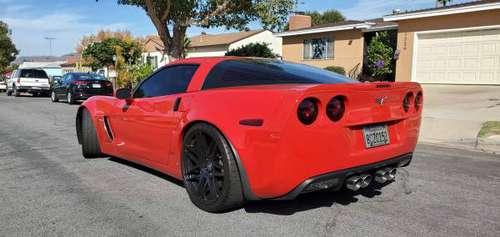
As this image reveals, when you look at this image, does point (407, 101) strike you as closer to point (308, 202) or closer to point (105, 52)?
point (308, 202)

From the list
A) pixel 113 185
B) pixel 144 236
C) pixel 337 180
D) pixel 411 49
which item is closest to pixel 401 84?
pixel 337 180

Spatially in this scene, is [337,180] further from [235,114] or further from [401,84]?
[401,84]

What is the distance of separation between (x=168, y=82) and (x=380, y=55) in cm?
1833

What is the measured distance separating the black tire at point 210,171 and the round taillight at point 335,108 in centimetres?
83

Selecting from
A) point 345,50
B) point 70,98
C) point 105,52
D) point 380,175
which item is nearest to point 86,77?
point 70,98

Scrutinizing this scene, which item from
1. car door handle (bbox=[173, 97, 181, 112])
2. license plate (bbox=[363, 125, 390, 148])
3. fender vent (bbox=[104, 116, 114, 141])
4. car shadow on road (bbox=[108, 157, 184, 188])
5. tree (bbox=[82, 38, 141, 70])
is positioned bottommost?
car shadow on road (bbox=[108, 157, 184, 188])

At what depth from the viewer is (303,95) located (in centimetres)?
335

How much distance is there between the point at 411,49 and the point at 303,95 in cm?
1756

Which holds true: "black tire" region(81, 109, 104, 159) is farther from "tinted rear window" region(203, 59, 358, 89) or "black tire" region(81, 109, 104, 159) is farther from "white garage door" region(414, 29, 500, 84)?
"white garage door" region(414, 29, 500, 84)

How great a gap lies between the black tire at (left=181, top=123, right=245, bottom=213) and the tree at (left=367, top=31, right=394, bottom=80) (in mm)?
18474

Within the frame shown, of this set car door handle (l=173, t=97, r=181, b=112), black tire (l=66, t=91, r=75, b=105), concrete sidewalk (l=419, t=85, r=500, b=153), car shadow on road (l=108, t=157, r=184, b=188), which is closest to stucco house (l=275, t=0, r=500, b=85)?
concrete sidewalk (l=419, t=85, r=500, b=153)

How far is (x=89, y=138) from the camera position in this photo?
612 centimetres

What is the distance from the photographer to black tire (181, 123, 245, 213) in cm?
369

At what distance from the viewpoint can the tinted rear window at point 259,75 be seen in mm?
4098
